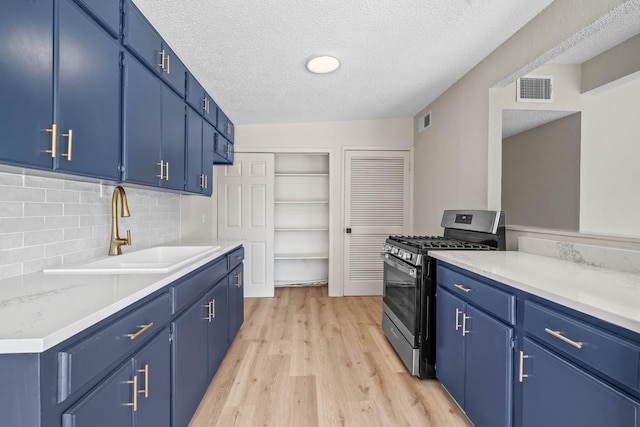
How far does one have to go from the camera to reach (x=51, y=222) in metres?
1.52

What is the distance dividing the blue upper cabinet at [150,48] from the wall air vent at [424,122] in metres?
2.71

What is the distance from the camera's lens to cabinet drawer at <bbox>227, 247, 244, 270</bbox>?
8.21ft

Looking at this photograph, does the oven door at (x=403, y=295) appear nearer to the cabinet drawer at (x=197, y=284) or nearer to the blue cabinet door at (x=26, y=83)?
the cabinet drawer at (x=197, y=284)

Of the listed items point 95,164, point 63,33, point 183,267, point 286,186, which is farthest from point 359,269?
point 63,33

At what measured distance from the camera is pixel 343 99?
10.7ft

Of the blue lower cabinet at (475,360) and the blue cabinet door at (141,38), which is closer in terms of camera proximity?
the blue lower cabinet at (475,360)

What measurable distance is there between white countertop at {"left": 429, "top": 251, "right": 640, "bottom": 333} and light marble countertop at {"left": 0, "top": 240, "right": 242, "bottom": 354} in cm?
150

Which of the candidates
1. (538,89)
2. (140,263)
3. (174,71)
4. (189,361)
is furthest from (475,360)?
(174,71)

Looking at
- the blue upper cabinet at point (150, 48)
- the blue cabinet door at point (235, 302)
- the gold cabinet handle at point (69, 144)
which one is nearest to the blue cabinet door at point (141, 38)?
the blue upper cabinet at point (150, 48)

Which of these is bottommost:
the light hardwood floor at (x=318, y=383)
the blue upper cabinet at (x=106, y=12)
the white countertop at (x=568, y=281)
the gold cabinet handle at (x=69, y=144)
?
the light hardwood floor at (x=318, y=383)

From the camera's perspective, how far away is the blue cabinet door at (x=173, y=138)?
195cm

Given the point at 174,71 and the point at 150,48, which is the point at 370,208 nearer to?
the point at 174,71

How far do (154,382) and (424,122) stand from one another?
3.67 meters

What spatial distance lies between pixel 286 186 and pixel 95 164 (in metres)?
3.32
